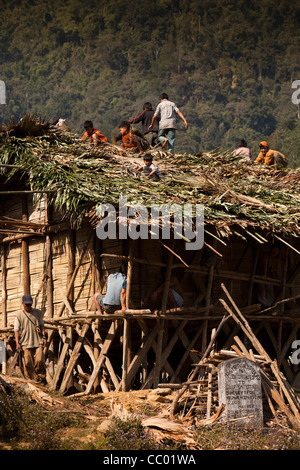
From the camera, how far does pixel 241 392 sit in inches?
503

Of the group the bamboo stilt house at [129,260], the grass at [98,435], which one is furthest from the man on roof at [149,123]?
the grass at [98,435]

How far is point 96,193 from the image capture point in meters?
14.8

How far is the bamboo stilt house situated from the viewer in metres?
15.2

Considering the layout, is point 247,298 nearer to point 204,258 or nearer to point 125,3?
point 204,258

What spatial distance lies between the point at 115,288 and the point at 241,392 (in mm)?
3286

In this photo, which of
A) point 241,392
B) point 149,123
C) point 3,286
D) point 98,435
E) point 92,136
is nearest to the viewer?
point 98,435

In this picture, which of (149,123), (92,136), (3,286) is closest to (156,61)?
(149,123)

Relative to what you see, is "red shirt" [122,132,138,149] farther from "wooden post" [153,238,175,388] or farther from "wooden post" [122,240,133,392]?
"wooden post" [122,240,133,392]

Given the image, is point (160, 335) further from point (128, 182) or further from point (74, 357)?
point (128, 182)

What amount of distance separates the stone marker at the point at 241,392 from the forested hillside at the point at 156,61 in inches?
2378

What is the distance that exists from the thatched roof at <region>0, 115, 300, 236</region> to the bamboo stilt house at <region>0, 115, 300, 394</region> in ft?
0.10

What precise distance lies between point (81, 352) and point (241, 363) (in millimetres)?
4645

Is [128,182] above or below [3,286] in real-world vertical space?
above

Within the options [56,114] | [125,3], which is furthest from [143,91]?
[125,3]
